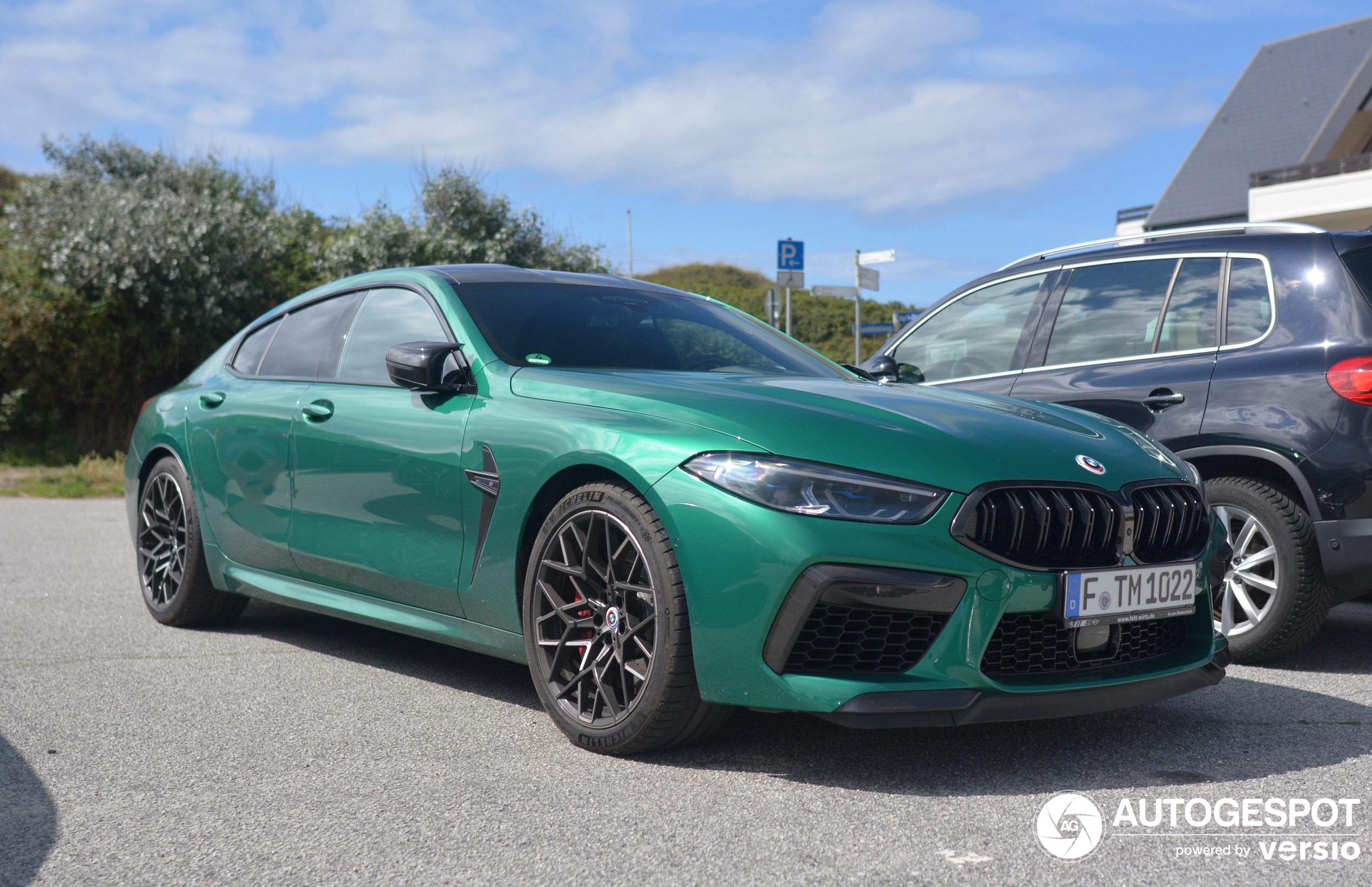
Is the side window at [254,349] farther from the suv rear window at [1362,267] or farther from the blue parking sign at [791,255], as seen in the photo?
the blue parking sign at [791,255]

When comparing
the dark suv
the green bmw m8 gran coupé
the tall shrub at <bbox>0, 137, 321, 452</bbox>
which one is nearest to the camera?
the green bmw m8 gran coupé

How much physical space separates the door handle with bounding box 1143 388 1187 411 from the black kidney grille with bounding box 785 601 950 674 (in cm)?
243

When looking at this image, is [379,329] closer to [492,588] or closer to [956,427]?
[492,588]

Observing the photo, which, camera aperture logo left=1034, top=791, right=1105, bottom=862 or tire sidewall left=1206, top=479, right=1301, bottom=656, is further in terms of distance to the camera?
tire sidewall left=1206, top=479, right=1301, bottom=656

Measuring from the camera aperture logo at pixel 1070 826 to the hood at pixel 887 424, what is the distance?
2.64 ft

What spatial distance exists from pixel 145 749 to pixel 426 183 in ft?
60.8

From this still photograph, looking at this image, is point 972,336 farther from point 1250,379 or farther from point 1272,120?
point 1272,120

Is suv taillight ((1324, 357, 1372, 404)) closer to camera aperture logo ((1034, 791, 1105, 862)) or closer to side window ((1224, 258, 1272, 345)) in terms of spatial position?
side window ((1224, 258, 1272, 345))

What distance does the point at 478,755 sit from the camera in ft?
11.1

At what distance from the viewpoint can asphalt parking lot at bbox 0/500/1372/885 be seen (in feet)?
8.32

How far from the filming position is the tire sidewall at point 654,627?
10.3 ft

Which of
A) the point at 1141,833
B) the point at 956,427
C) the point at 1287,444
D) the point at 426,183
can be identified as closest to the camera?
the point at 1141,833

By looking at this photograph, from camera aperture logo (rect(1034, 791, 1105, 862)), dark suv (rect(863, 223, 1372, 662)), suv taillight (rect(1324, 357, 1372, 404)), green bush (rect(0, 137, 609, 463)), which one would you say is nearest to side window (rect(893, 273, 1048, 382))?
dark suv (rect(863, 223, 1372, 662))

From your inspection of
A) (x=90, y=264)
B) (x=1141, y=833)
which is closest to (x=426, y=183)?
(x=90, y=264)
